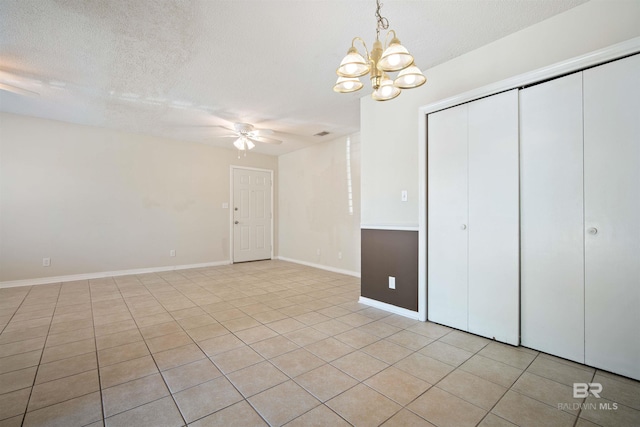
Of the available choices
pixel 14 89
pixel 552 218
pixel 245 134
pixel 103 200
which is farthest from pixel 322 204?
pixel 14 89

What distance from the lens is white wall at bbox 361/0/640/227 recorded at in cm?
195

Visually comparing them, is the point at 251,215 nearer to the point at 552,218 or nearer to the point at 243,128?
the point at 243,128

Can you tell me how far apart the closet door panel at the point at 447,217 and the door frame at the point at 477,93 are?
0.05 meters

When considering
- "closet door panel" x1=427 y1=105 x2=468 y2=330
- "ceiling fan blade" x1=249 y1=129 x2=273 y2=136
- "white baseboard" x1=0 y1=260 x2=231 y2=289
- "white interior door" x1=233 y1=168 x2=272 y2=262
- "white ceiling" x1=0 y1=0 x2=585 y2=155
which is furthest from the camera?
"white interior door" x1=233 y1=168 x2=272 y2=262

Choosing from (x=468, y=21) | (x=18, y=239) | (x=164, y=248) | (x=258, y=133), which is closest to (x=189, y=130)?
(x=258, y=133)

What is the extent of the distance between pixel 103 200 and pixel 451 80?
18.7ft

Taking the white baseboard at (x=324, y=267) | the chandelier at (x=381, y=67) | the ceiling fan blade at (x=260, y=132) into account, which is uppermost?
the ceiling fan blade at (x=260, y=132)

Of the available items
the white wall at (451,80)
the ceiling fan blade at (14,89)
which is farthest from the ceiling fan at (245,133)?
the ceiling fan blade at (14,89)

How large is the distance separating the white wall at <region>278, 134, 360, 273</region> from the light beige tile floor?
2.20 metres

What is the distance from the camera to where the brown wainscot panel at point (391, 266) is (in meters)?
3.00

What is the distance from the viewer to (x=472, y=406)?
1596mm

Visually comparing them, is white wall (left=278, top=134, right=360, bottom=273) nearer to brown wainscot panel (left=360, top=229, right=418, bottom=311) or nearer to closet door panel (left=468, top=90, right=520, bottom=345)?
brown wainscot panel (left=360, top=229, right=418, bottom=311)

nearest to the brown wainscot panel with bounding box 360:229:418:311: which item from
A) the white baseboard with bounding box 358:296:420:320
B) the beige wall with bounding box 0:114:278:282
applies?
the white baseboard with bounding box 358:296:420:320

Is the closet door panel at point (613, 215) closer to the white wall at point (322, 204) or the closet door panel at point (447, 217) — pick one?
the closet door panel at point (447, 217)
